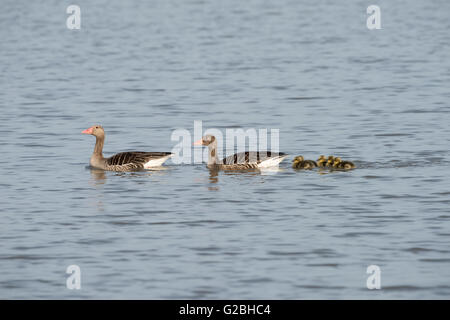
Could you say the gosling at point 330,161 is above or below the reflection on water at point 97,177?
above

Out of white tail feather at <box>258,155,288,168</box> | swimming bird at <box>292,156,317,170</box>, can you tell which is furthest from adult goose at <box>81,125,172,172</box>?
swimming bird at <box>292,156,317,170</box>

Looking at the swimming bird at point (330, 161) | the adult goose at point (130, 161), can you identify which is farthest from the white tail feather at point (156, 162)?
the swimming bird at point (330, 161)

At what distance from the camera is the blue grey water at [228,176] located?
15906 millimetres

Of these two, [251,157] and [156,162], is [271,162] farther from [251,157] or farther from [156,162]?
[156,162]

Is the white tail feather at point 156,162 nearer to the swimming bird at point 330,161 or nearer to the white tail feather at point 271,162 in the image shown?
the white tail feather at point 271,162

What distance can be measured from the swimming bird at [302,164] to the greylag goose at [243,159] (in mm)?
363

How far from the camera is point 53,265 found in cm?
1641

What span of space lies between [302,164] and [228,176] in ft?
5.77

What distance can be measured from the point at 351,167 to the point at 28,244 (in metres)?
9.22

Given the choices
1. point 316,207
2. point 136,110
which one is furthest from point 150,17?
point 316,207

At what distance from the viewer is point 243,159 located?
24859 mm

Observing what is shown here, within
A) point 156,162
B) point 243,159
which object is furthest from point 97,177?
point 243,159

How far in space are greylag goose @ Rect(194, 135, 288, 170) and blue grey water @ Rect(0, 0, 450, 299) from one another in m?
0.49
